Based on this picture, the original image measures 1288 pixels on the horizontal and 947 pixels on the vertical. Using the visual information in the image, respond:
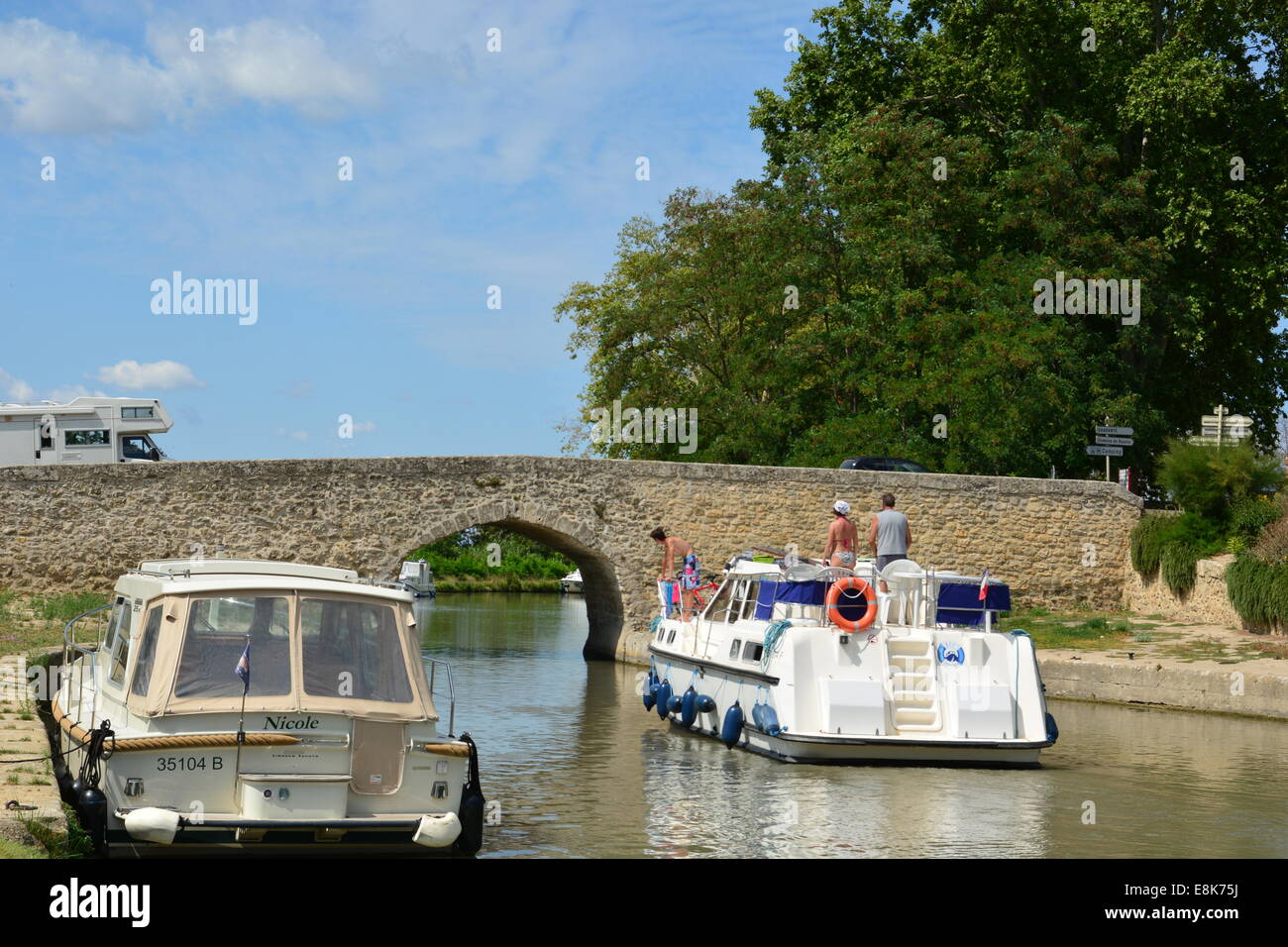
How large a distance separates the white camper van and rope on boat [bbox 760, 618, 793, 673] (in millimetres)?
17350

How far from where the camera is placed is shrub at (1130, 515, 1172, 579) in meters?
26.2

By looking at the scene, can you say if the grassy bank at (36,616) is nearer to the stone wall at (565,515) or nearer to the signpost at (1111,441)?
the stone wall at (565,515)

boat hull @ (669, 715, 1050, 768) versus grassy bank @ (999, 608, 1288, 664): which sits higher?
grassy bank @ (999, 608, 1288, 664)

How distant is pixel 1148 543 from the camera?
2650 centimetres

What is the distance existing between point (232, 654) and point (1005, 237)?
86.6 feet

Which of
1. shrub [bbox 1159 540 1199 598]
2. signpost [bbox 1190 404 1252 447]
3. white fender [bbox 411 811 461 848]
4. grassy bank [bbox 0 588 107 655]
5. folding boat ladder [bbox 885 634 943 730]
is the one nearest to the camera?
white fender [bbox 411 811 461 848]

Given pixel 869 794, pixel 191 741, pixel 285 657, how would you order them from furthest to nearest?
pixel 869 794, pixel 285 657, pixel 191 741

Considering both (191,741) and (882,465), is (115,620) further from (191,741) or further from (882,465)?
(882,465)

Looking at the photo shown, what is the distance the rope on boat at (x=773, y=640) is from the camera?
14.1 metres

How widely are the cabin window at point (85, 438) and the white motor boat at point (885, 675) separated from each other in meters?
17.4

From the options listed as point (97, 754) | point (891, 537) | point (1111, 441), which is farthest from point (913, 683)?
point (1111, 441)

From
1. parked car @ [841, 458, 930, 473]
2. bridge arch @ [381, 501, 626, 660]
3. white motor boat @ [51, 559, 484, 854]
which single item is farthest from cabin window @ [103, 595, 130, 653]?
parked car @ [841, 458, 930, 473]

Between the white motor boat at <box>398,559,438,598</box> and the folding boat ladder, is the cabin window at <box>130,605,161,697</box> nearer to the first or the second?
the folding boat ladder
